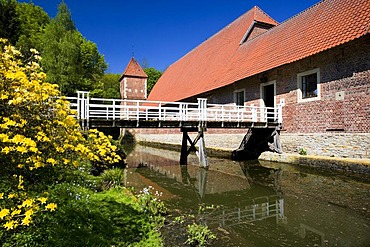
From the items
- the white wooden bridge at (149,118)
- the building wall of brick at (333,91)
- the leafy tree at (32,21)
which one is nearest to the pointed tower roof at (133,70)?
the leafy tree at (32,21)

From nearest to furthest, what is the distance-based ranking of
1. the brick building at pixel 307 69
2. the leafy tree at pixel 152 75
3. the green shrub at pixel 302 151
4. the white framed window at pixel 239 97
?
the brick building at pixel 307 69
the green shrub at pixel 302 151
the white framed window at pixel 239 97
the leafy tree at pixel 152 75

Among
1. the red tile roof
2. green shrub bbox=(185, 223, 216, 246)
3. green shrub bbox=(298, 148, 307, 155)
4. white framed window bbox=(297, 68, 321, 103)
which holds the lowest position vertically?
green shrub bbox=(185, 223, 216, 246)

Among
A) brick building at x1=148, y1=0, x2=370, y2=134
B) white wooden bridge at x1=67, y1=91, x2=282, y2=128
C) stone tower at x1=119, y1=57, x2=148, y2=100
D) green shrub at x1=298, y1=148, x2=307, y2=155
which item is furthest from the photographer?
stone tower at x1=119, y1=57, x2=148, y2=100

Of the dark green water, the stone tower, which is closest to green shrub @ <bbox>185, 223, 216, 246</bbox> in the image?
the dark green water

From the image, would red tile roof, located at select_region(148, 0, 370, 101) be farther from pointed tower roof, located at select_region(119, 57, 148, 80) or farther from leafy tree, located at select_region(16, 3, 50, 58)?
leafy tree, located at select_region(16, 3, 50, 58)

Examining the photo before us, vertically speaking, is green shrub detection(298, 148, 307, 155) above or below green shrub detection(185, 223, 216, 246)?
above

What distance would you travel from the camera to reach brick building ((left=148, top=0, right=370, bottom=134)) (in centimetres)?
895

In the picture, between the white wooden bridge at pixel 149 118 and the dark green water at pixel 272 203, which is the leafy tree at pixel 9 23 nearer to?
the white wooden bridge at pixel 149 118

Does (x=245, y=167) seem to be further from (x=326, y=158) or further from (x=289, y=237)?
(x=289, y=237)

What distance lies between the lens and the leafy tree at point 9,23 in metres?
19.1

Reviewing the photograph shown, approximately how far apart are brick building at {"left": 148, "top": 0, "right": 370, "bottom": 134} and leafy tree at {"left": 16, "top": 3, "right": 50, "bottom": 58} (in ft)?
49.6

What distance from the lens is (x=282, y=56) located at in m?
12.0

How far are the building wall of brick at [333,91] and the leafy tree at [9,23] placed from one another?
19.5 m

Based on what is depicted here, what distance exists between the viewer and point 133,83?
33938 mm
